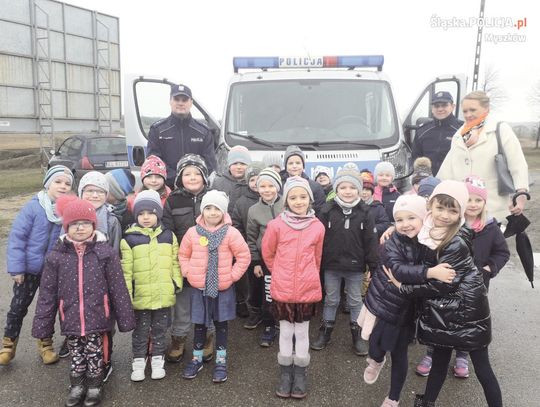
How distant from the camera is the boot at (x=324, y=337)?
3.73 meters

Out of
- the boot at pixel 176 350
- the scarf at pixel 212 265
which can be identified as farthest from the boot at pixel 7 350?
the scarf at pixel 212 265

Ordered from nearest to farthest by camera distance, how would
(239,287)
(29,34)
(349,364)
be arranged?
1. (349,364)
2. (239,287)
3. (29,34)

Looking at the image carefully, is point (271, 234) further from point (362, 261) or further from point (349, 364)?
point (349, 364)

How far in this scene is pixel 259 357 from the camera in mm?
3615

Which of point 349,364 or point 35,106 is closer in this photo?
point 349,364

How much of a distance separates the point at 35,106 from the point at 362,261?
495 inches

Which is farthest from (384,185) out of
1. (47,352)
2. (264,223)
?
(47,352)

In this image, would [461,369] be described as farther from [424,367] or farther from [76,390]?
[76,390]

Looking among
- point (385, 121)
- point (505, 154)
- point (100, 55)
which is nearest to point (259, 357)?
point (505, 154)

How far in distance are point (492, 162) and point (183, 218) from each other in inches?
96.3

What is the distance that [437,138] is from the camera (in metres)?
4.76

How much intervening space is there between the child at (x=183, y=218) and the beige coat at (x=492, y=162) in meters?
2.12

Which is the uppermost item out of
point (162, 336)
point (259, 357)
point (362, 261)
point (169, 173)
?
point (169, 173)

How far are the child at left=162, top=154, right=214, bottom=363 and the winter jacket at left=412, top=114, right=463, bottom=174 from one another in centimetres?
246
